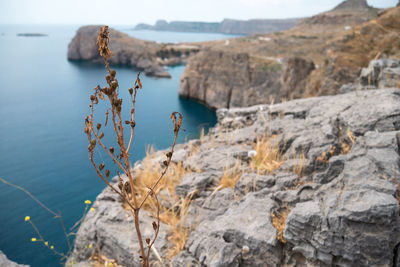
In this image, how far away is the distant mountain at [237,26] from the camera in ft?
522

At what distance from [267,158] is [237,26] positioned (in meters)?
193

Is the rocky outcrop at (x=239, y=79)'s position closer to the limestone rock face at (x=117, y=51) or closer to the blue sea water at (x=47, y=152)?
the blue sea water at (x=47, y=152)

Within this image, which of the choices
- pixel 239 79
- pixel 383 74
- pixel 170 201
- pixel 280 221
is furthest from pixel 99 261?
pixel 239 79

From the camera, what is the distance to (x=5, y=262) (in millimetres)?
2420

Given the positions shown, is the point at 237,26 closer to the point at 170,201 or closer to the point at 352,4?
the point at 352,4

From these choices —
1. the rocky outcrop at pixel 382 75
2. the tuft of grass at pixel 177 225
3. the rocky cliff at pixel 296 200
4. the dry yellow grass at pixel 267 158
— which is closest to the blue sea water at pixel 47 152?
the dry yellow grass at pixel 267 158

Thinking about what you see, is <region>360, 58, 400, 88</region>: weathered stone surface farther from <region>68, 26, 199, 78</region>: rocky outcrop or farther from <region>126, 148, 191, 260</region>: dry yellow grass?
<region>68, 26, 199, 78</region>: rocky outcrop

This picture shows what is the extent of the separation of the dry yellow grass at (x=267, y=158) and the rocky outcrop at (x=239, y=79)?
1931cm

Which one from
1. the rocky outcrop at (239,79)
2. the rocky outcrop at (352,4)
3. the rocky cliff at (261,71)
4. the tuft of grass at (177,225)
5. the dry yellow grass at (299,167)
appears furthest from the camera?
the rocky outcrop at (352,4)

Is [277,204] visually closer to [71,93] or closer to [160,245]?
[160,245]

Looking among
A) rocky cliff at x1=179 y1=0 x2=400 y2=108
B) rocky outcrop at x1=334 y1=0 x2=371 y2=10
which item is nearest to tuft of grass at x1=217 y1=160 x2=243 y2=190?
rocky cliff at x1=179 y1=0 x2=400 y2=108

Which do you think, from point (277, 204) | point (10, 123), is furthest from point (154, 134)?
point (277, 204)

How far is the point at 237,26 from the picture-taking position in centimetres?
17925

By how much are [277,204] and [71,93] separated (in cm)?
2230
